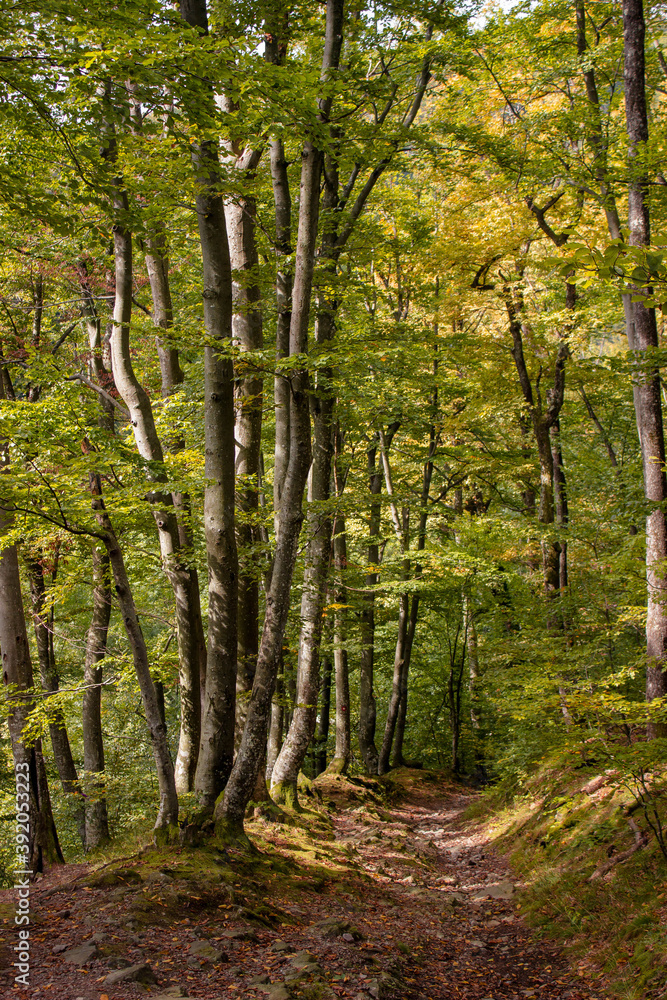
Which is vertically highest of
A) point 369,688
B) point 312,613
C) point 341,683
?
point 312,613

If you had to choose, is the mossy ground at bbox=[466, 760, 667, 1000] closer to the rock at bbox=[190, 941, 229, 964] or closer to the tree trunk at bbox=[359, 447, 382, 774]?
the rock at bbox=[190, 941, 229, 964]

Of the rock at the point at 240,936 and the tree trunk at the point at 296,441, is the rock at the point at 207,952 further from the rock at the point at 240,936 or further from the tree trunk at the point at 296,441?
the tree trunk at the point at 296,441

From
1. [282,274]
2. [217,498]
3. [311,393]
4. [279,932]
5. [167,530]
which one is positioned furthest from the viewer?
[167,530]

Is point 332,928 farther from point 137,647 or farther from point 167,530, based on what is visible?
point 167,530

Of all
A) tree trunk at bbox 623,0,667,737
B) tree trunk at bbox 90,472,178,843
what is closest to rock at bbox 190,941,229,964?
tree trunk at bbox 90,472,178,843

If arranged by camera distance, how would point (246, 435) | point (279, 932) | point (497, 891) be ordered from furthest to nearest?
point (246, 435), point (497, 891), point (279, 932)

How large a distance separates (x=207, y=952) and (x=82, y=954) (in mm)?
798

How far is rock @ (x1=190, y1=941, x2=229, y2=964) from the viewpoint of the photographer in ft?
13.0

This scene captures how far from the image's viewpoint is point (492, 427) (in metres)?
16.2

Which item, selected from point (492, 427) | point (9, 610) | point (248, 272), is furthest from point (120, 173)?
point (492, 427)

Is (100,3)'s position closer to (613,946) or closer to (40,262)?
(40,262)

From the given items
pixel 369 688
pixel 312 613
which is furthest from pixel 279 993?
pixel 369 688

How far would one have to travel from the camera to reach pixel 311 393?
6426mm

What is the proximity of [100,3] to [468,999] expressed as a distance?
7482 mm
